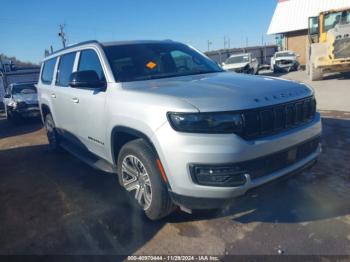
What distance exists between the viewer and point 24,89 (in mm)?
12844

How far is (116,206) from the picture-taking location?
12.3 feet

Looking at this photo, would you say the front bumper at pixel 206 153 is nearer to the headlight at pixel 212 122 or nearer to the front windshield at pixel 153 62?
the headlight at pixel 212 122

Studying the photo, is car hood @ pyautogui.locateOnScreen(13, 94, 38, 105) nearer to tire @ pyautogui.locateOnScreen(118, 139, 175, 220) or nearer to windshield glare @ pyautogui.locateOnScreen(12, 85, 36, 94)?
windshield glare @ pyautogui.locateOnScreen(12, 85, 36, 94)

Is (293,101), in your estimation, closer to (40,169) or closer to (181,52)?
(181,52)

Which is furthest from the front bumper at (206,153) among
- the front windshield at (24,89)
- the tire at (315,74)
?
the tire at (315,74)

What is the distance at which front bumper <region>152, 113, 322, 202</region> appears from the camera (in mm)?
2525

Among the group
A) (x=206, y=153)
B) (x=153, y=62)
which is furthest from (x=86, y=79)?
(x=206, y=153)

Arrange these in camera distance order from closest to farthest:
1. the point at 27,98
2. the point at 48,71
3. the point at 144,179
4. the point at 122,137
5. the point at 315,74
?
the point at 144,179, the point at 122,137, the point at 48,71, the point at 27,98, the point at 315,74

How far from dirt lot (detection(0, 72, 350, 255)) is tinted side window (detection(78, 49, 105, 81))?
1600mm

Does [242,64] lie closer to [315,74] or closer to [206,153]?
[315,74]

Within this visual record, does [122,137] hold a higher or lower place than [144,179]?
higher

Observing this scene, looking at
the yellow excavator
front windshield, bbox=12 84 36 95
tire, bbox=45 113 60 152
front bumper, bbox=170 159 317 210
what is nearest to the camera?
front bumper, bbox=170 159 317 210

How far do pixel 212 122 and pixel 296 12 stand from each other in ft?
122

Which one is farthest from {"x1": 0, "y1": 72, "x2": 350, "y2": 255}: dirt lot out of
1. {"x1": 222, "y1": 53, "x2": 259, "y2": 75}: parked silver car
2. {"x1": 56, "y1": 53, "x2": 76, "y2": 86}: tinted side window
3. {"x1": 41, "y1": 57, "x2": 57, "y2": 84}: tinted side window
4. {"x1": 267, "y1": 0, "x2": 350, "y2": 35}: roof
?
{"x1": 267, "y1": 0, "x2": 350, "y2": 35}: roof
